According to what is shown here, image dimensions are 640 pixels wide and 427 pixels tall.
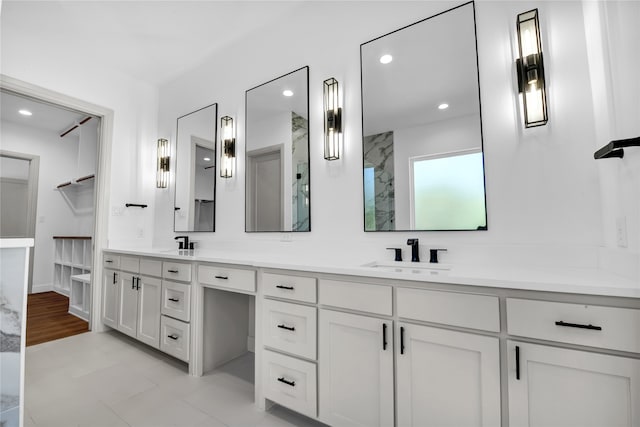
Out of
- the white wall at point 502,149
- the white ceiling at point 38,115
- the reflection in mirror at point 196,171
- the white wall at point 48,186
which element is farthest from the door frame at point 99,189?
the white wall at point 48,186

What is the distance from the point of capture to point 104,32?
2.92 meters

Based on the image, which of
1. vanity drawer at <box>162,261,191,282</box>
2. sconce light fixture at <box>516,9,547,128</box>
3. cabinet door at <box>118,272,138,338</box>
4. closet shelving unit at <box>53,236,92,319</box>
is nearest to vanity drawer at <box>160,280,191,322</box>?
vanity drawer at <box>162,261,191,282</box>

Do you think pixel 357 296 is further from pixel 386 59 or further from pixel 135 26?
pixel 135 26

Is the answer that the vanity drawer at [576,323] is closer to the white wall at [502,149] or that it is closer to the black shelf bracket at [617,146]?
the white wall at [502,149]

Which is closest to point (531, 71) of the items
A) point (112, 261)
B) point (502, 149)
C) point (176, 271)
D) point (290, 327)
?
point (502, 149)

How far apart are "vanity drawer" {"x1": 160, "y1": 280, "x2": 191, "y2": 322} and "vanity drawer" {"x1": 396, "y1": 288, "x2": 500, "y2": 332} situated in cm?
173

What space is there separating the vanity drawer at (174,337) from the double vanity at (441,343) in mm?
570

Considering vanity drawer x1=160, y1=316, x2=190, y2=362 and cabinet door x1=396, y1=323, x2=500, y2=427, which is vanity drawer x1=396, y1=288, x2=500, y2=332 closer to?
cabinet door x1=396, y1=323, x2=500, y2=427

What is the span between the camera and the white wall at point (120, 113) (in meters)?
2.88

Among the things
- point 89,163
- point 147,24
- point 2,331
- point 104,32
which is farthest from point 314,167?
point 89,163

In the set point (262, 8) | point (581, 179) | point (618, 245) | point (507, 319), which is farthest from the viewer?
point (262, 8)

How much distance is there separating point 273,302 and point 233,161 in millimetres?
1721

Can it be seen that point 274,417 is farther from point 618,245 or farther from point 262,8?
point 262,8

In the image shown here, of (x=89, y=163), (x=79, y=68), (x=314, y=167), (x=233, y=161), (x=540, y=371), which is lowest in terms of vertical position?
(x=540, y=371)
